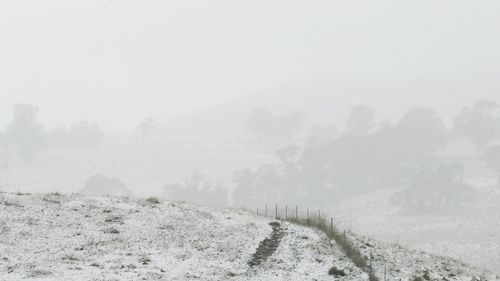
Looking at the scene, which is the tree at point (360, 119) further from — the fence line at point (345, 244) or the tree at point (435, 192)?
the fence line at point (345, 244)

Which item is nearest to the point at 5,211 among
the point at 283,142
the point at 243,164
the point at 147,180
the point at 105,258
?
the point at 105,258

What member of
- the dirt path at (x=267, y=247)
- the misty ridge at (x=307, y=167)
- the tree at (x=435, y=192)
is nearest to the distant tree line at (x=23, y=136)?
the misty ridge at (x=307, y=167)

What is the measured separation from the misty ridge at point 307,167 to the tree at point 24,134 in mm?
250

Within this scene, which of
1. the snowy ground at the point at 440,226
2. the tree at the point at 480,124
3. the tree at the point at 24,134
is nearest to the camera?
the snowy ground at the point at 440,226

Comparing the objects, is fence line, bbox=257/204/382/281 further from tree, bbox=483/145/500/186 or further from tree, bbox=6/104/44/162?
tree, bbox=6/104/44/162

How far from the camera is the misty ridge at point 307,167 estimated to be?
8306 cm

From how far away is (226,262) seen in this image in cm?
1294

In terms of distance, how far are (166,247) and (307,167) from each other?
268 feet

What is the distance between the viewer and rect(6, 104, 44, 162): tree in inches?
4688

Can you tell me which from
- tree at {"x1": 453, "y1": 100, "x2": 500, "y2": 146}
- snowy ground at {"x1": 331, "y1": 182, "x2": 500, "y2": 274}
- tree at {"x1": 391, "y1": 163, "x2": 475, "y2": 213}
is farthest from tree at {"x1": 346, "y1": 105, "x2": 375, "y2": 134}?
tree at {"x1": 391, "y1": 163, "x2": 475, "y2": 213}

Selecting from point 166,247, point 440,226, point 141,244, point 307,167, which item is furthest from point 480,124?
point 141,244

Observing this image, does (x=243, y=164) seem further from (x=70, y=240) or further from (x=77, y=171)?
(x=70, y=240)

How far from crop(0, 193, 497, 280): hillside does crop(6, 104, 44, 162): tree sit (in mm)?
112801

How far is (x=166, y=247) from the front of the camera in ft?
45.1
